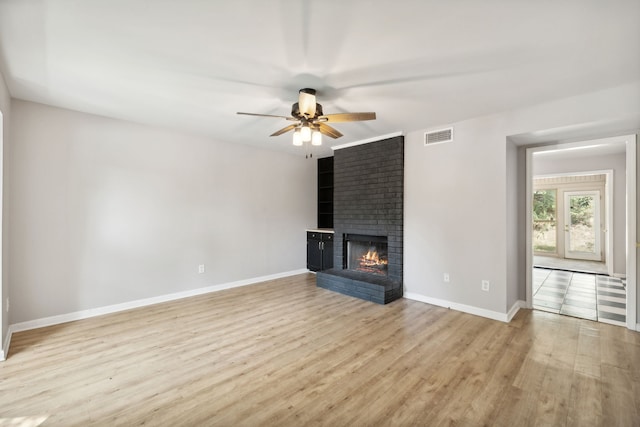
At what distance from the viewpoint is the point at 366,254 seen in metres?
5.04

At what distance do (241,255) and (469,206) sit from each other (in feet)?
12.5

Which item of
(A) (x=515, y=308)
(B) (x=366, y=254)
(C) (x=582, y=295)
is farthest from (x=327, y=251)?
(C) (x=582, y=295)

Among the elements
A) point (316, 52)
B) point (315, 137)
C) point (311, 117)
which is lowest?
point (315, 137)

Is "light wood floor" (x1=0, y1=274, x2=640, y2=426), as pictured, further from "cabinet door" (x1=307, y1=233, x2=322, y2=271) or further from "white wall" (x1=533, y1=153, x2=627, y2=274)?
"white wall" (x1=533, y1=153, x2=627, y2=274)

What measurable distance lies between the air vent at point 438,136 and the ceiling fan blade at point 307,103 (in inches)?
86.4

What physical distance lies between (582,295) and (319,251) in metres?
4.46

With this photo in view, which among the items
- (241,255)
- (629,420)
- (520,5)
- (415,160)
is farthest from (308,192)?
(629,420)

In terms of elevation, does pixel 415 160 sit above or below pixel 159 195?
above

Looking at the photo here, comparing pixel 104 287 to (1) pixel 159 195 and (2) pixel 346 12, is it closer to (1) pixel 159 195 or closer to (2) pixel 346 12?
(1) pixel 159 195

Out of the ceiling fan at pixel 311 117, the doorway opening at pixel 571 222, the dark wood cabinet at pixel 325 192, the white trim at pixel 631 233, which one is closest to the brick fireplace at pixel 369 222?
the dark wood cabinet at pixel 325 192

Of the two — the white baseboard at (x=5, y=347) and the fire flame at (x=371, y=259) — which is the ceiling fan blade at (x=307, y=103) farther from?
the white baseboard at (x=5, y=347)

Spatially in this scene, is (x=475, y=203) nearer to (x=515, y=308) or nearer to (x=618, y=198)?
(x=515, y=308)

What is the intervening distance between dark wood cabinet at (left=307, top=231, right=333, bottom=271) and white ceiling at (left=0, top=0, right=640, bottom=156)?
3087mm

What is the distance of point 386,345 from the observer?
2.75 metres
